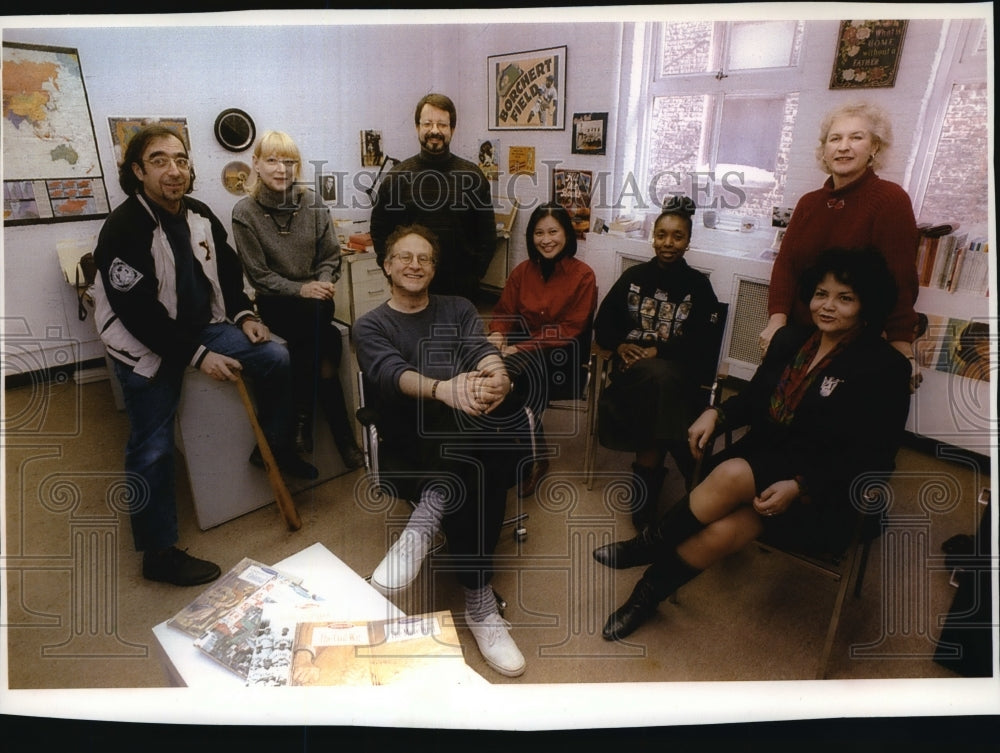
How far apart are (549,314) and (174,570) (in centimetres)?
144

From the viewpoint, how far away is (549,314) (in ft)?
6.44

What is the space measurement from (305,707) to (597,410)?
48.6 inches

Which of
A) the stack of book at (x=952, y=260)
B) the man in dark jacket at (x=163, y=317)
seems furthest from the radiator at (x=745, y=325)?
the man in dark jacket at (x=163, y=317)

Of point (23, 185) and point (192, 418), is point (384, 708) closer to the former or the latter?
point (192, 418)

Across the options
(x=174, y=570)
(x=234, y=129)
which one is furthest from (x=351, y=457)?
(x=234, y=129)

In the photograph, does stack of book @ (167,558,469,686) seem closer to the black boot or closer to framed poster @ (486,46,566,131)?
the black boot

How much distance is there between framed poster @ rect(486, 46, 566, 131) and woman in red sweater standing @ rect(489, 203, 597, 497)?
1.16ft

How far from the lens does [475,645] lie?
1.60 metres

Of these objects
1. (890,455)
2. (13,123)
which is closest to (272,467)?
(13,123)

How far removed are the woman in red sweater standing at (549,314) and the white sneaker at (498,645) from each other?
0.51m

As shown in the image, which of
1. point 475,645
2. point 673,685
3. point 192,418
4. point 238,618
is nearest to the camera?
point 238,618

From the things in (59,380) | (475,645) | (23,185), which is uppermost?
(23,185)

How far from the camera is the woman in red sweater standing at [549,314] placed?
1.92 meters

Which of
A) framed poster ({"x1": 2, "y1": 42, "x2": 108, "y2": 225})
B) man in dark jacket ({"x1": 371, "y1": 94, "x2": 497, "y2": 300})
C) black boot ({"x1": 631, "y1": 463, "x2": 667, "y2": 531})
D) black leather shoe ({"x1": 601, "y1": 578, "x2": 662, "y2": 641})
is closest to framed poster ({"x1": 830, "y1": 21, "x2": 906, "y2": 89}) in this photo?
man in dark jacket ({"x1": 371, "y1": 94, "x2": 497, "y2": 300})
